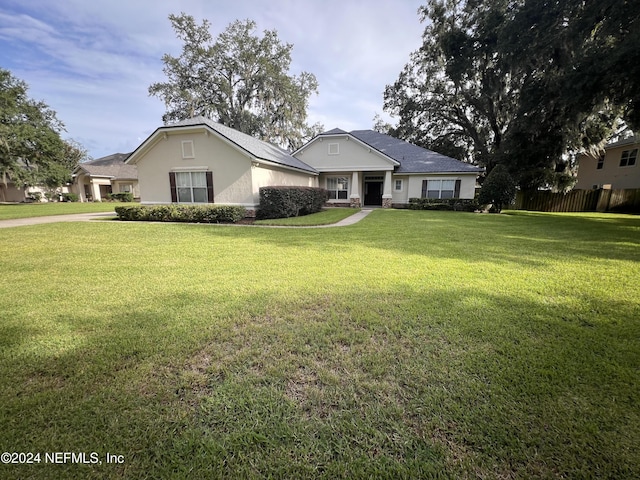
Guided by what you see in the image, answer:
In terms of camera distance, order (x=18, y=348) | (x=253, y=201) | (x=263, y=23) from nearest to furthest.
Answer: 1. (x=18, y=348)
2. (x=253, y=201)
3. (x=263, y=23)

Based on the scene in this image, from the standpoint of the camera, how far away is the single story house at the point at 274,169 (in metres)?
13.7

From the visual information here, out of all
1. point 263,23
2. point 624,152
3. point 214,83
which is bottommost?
point 624,152

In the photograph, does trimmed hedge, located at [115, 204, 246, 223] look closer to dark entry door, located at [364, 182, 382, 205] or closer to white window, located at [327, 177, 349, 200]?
white window, located at [327, 177, 349, 200]

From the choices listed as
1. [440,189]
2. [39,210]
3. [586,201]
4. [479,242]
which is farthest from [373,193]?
[39,210]

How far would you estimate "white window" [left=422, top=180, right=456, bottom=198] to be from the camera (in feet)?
63.9

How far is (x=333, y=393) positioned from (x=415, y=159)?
2207cm

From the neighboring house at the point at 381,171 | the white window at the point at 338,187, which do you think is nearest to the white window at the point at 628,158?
the neighboring house at the point at 381,171

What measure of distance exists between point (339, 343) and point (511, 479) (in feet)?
4.98

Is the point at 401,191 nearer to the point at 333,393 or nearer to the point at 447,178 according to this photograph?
the point at 447,178

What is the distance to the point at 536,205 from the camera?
66.4 ft

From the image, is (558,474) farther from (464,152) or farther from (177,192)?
(464,152)

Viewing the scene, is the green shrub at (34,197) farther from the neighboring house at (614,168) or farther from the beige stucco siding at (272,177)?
the neighboring house at (614,168)

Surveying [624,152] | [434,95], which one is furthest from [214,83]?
[624,152]

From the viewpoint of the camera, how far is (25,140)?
907 inches
